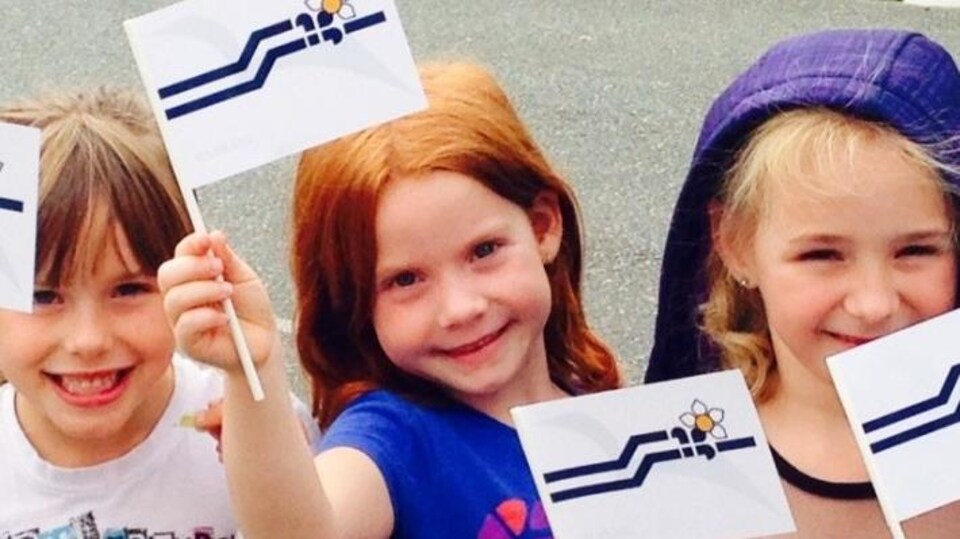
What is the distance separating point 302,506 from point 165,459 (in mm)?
430

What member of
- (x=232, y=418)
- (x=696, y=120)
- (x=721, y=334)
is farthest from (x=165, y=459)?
(x=696, y=120)

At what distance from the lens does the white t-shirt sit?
2230 mm

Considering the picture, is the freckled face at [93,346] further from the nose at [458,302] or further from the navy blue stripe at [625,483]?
the navy blue stripe at [625,483]

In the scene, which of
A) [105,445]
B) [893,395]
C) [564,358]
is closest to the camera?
[893,395]

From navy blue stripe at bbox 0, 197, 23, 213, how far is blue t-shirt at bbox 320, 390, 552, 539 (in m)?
0.44

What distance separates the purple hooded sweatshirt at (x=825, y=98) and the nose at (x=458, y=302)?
297 millimetres

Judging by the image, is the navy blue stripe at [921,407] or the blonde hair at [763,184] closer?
the navy blue stripe at [921,407]

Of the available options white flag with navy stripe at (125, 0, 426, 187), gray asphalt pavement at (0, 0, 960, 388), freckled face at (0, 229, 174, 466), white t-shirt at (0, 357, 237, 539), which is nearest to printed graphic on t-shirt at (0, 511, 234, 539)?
white t-shirt at (0, 357, 237, 539)

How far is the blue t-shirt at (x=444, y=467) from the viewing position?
2.13m

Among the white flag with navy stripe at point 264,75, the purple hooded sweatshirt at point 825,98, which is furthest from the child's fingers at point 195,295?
the purple hooded sweatshirt at point 825,98

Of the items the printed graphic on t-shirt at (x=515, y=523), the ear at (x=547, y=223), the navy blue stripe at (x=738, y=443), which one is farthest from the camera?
the ear at (x=547, y=223)

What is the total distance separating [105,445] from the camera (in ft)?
7.41

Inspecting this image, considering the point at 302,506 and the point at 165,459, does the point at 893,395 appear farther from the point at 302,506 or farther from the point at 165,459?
the point at 165,459

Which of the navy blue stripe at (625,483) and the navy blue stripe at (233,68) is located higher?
the navy blue stripe at (233,68)
